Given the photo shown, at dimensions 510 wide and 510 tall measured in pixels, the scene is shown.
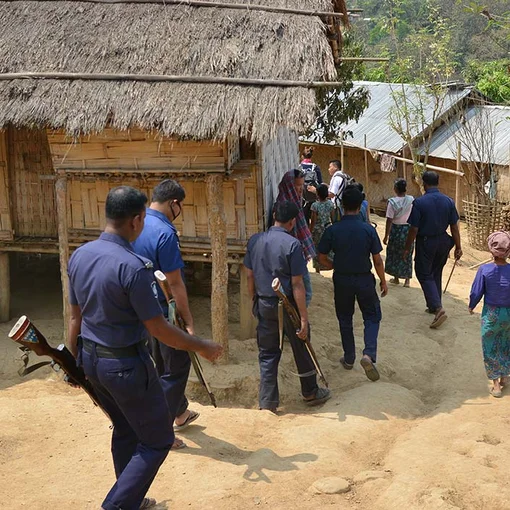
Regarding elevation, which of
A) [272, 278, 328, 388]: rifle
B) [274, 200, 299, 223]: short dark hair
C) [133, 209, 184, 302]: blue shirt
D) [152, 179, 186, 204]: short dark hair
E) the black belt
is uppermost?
[152, 179, 186, 204]: short dark hair

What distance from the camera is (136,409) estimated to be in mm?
3947

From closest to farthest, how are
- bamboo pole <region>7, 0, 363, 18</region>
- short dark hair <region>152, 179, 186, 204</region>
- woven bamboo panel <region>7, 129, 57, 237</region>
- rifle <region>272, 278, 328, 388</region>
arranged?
short dark hair <region>152, 179, 186, 204</region> < rifle <region>272, 278, 328, 388</region> < bamboo pole <region>7, 0, 363, 18</region> < woven bamboo panel <region>7, 129, 57, 237</region>

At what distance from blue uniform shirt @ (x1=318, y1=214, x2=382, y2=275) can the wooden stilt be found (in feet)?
3.95

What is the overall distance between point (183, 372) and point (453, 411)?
8.54 feet

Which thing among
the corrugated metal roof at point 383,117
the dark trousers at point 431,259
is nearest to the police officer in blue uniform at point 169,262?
the dark trousers at point 431,259

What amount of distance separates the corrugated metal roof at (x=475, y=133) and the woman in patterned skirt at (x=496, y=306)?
9097 mm

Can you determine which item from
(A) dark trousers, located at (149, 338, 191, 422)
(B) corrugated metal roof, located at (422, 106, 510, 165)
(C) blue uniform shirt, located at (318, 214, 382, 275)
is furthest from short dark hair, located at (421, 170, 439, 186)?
(B) corrugated metal roof, located at (422, 106, 510, 165)

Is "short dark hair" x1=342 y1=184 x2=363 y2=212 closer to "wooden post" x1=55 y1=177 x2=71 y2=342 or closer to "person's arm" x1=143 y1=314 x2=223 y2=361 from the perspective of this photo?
"wooden post" x1=55 y1=177 x2=71 y2=342

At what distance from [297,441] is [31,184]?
4.55 metres

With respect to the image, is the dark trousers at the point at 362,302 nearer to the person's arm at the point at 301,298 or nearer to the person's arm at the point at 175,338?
the person's arm at the point at 301,298

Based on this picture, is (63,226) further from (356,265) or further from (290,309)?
(356,265)

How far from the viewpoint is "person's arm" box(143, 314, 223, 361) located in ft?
12.5

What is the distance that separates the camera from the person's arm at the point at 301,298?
20.2ft

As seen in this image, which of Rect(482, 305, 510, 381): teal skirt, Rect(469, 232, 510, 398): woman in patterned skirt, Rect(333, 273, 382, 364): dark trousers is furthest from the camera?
Rect(333, 273, 382, 364): dark trousers
